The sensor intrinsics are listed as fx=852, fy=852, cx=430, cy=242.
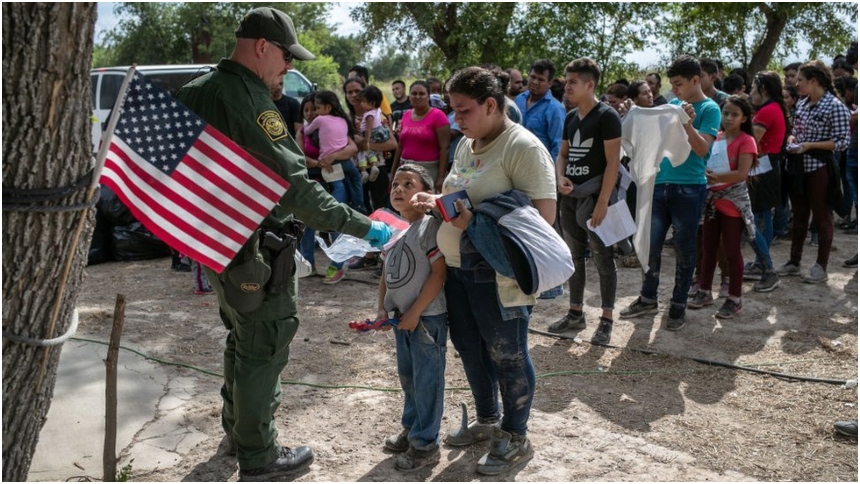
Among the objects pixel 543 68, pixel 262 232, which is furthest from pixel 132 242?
pixel 262 232

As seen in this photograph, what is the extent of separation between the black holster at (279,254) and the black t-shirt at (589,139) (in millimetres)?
2576

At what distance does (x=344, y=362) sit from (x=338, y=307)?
143 centimetres

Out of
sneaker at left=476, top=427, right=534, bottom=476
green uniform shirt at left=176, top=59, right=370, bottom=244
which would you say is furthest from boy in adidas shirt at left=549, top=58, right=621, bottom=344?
green uniform shirt at left=176, top=59, right=370, bottom=244

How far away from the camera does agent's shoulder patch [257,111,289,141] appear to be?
361 centimetres

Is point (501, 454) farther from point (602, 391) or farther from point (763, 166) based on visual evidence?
point (763, 166)

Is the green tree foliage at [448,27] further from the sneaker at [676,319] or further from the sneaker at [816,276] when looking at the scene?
the sneaker at [676,319]

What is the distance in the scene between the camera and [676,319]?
633 cm

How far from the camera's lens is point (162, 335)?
6129 millimetres

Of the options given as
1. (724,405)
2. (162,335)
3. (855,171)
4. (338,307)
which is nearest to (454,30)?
(855,171)

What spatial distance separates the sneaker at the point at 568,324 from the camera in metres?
6.22

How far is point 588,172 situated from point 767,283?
2.59 meters

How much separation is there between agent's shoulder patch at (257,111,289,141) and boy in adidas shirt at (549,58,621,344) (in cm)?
248

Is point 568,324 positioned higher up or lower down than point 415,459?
higher up

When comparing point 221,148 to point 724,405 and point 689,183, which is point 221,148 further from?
point 689,183
